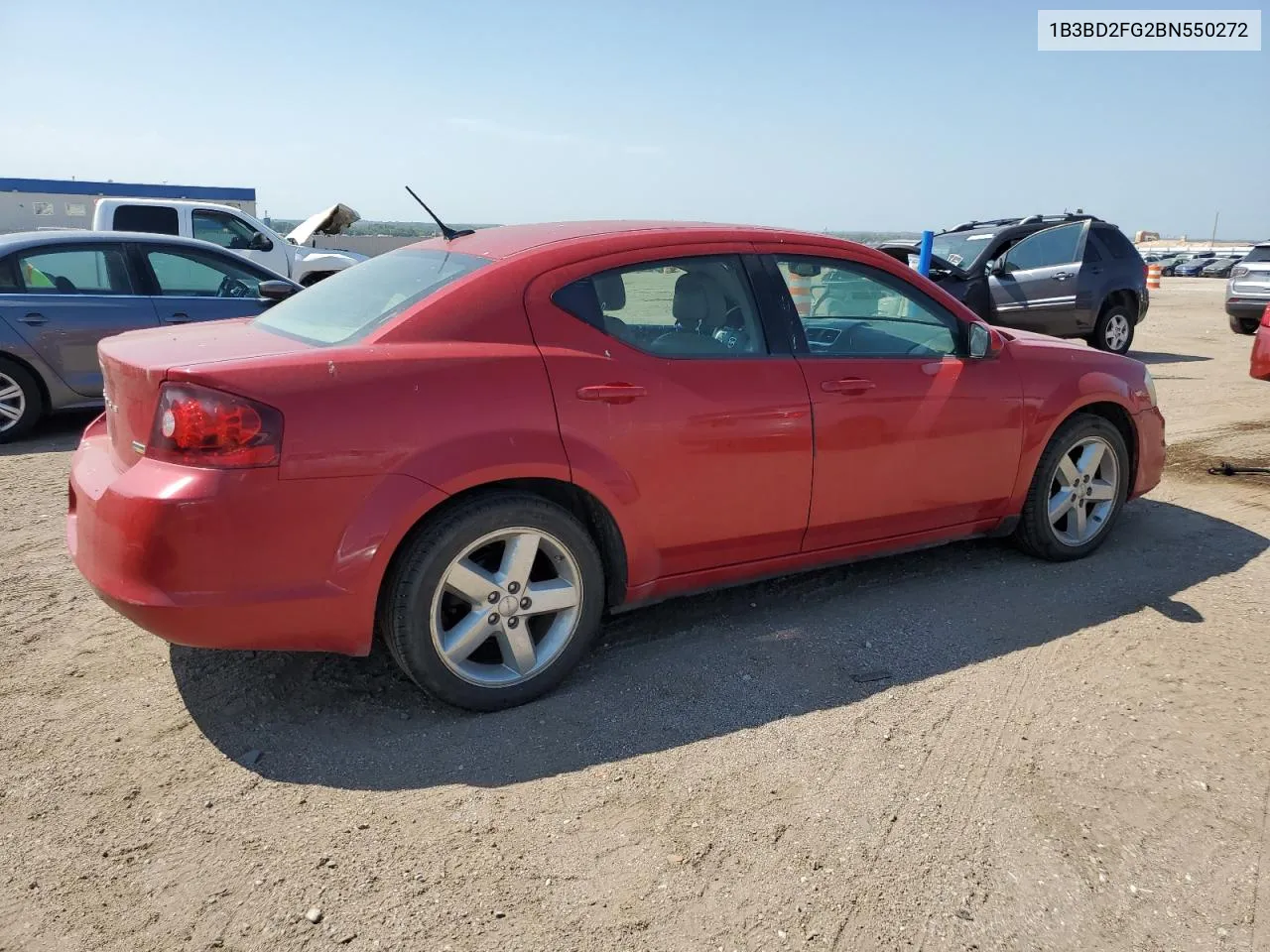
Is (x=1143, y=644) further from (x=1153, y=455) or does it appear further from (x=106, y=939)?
(x=106, y=939)

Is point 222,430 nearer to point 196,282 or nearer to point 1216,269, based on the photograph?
point 196,282

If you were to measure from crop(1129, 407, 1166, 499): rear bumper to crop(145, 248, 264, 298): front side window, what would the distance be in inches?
267

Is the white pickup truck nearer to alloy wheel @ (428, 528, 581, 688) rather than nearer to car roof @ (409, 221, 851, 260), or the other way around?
car roof @ (409, 221, 851, 260)

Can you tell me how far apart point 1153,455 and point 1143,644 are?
151cm

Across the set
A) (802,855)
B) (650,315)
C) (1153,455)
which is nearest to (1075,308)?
(1153,455)

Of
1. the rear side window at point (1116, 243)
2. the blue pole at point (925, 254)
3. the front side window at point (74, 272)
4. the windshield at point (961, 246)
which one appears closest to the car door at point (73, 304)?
the front side window at point (74, 272)

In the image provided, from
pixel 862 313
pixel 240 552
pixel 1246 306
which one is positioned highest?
pixel 862 313

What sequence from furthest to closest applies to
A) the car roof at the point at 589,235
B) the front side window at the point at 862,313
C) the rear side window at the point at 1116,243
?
the rear side window at the point at 1116,243, the front side window at the point at 862,313, the car roof at the point at 589,235

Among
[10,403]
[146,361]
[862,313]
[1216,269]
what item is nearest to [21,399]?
[10,403]

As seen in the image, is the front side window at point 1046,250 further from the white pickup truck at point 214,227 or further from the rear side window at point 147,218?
the rear side window at point 147,218

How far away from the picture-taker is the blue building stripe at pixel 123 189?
3328cm

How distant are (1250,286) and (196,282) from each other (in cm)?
1498

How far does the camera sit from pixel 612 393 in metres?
3.32

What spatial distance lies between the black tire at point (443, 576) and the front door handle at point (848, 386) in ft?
3.81
